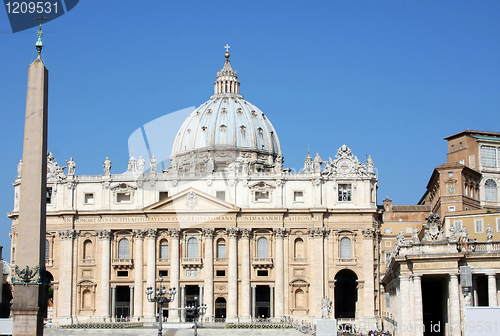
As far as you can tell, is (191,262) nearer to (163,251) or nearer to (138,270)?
(163,251)

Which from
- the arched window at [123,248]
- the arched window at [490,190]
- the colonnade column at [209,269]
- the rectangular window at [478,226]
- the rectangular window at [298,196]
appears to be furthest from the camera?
the arched window at [123,248]

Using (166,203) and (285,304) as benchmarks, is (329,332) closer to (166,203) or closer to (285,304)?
(285,304)

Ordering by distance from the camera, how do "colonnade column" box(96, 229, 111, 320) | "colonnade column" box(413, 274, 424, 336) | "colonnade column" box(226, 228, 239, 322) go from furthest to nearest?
"colonnade column" box(96, 229, 111, 320), "colonnade column" box(226, 228, 239, 322), "colonnade column" box(413, 274, 424, 336)

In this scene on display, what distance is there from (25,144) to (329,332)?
28.3 m

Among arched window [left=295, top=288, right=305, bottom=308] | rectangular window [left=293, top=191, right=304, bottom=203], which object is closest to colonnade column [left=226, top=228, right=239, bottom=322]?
arched window [left=295, top=288, right=305, bottom=308]

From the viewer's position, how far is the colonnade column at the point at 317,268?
81.9 meters

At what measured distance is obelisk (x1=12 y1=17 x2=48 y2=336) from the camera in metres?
32.4

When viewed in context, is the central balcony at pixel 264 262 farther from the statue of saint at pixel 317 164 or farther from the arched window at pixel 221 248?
the statue of saint at pixel 317 164

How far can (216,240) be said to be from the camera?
84.7 meters

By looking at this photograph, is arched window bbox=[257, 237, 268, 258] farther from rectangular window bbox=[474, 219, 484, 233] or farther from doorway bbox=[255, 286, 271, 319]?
rectangular window bbox=[474, 219, 484, 233]

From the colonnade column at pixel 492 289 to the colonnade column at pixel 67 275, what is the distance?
49.8 meters

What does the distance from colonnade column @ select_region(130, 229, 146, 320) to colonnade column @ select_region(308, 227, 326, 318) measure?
1676cm

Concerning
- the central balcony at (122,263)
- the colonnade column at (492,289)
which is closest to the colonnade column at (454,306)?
the colonnade column at (492,289)

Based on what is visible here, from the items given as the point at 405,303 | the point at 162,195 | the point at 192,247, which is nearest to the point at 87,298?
the point at 192,247
